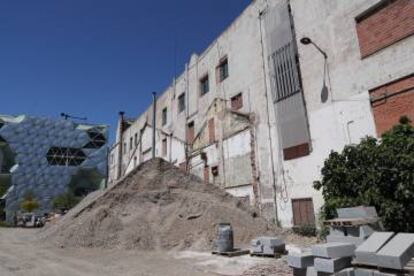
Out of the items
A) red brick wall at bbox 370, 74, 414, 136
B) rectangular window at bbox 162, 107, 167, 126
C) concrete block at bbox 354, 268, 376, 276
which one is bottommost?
concrete block at bbox 354, 268, 376, 276

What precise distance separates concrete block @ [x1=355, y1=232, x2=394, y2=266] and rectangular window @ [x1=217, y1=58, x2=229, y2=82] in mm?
16270

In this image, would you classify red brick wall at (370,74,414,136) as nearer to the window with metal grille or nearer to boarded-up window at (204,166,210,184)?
the window with metal grille

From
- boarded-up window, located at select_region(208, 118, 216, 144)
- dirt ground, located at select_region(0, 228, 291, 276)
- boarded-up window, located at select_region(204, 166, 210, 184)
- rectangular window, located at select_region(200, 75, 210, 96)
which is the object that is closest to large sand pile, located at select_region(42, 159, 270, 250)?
dirt ground, located at select_region(0, 228, 291, 276)

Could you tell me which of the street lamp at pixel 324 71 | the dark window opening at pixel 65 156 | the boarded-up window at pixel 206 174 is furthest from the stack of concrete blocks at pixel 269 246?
the dark window opening at pixel 65 156

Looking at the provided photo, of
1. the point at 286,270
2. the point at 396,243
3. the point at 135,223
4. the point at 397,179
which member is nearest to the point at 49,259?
the point at 135,223

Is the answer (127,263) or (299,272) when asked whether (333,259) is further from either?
(127,263)

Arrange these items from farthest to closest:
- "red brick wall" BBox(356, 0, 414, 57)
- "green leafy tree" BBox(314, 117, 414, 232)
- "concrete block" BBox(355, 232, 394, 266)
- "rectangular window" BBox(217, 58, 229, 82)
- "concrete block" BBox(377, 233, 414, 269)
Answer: "rectangular window" BBox(217, 58, 229, 82)
"red brick wall" BBox(356, 0, 414, 57)
"green leafy tree" BBox(314, 117, 414, 232)
"concrete block" BBox(355, 232, 394, 266)
"concrete block" BBox(377, 233, 414, 269)

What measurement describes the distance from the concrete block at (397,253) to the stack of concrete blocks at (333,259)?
2.30ft

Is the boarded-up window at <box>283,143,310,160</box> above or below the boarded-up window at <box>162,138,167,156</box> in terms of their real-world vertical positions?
below

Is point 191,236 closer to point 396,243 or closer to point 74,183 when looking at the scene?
point 396,243

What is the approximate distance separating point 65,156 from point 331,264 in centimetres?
5806

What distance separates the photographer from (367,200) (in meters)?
9.77

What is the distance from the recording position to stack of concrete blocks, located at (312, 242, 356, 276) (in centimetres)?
620

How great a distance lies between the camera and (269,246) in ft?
32.5
